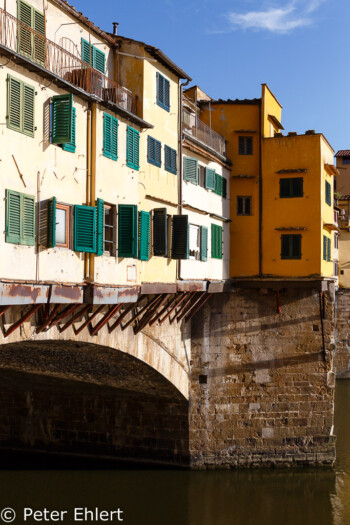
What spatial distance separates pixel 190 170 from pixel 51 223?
959cm

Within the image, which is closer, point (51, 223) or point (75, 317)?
point (51, 223)

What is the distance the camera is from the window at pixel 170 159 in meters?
21.2

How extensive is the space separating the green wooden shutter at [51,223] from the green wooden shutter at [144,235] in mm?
4439

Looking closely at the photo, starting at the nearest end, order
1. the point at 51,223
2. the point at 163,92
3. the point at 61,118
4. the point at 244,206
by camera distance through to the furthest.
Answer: the point at 51,223 → the point at 61,118 → the point at 163,92 → the point at 244,206

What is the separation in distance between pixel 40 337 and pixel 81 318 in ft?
6.04

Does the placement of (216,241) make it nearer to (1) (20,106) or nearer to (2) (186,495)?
(2) (186,495)

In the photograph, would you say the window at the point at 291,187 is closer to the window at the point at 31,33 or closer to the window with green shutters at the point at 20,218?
the window at the point at 31,33

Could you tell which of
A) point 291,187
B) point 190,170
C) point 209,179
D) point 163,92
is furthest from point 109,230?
point 291,187

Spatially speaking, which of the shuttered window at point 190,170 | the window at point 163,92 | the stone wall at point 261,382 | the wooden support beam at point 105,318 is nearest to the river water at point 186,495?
the stone wall at point 261,382

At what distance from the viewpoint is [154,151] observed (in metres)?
20.2

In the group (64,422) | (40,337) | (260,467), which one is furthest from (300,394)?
(40,337)

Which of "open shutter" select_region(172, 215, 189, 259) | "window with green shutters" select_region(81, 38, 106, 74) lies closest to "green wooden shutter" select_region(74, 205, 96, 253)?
"window with green shutters" select_region(81, 38, 106, 74)

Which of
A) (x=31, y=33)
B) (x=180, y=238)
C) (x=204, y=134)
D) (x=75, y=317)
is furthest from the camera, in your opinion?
(x=204, y=134)

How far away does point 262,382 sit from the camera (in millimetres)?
25562
